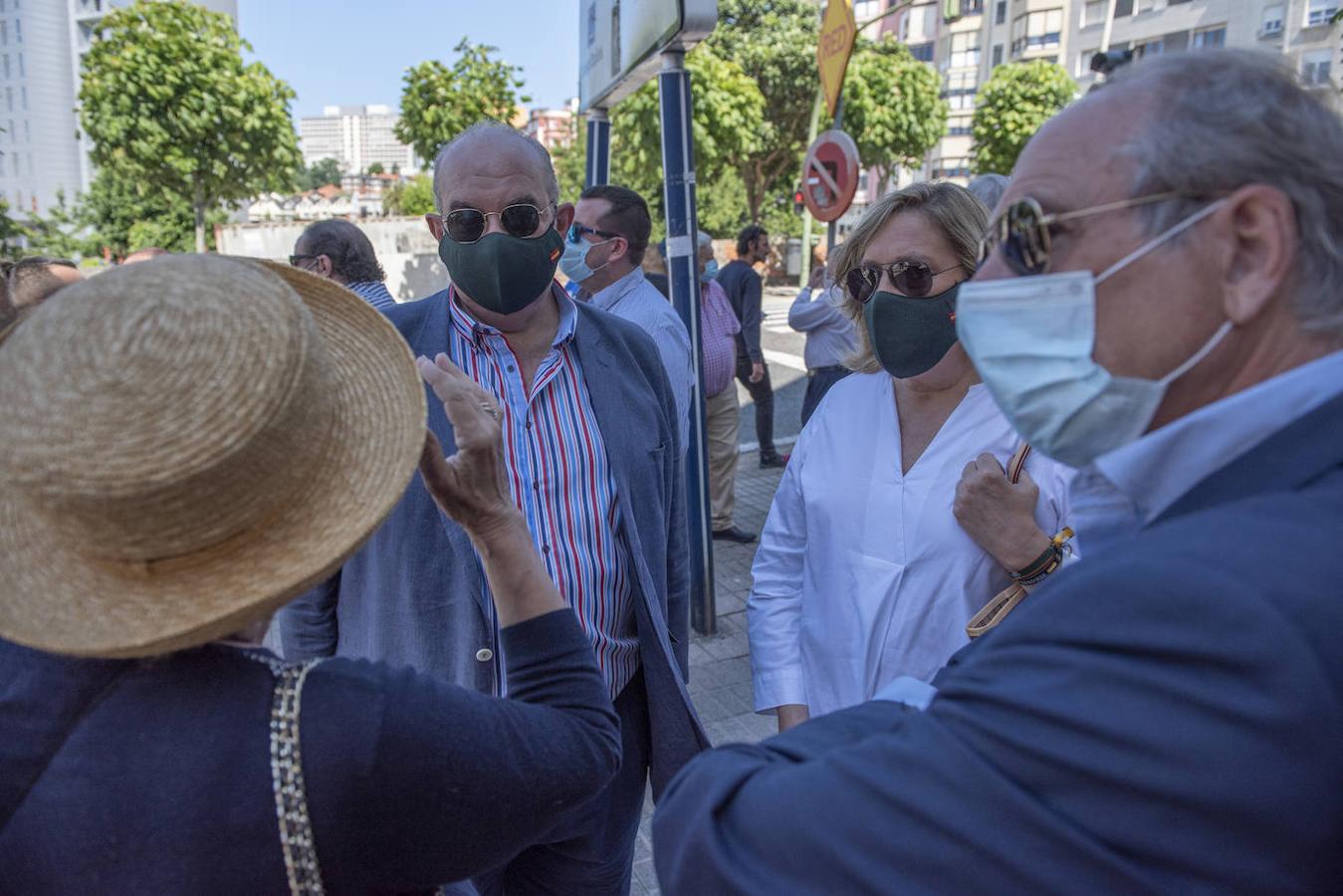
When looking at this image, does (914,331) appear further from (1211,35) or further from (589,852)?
(1211,35)

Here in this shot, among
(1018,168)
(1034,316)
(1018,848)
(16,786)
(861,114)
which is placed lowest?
(16,786)

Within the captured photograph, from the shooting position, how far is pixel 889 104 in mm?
27000

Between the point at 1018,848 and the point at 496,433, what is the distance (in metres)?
0.90

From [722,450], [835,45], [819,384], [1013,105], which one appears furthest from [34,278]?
[1013,105]

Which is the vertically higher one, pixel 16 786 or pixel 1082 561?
pixel 1082 561

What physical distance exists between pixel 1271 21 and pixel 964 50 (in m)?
24.7

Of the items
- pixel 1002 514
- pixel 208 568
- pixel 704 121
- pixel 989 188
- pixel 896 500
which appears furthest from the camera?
pixel 704 121

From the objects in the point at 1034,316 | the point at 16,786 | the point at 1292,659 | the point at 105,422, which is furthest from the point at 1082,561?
the point at 16,786


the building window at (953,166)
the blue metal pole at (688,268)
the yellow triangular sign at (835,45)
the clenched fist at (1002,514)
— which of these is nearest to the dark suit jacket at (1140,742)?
the clenched fist at (1002,514)

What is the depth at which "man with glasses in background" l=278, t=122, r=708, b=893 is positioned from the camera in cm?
210

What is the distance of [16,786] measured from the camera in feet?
3.35

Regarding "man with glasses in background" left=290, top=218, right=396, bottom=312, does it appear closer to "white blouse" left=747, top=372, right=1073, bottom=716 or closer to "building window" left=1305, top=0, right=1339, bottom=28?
"white blouse" left=747, top=372, right=1073, bottom=716

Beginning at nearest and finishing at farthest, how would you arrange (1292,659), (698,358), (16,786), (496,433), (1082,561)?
(1292,659)
(1082,561)
(16,786)
(496,433)
(698,358)

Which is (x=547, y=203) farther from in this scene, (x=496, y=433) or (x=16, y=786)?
(x=16, y=786)
